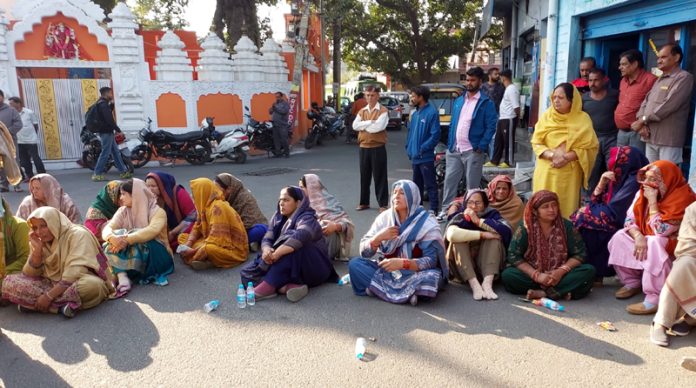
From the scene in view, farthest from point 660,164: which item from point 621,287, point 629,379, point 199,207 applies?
point 199,207

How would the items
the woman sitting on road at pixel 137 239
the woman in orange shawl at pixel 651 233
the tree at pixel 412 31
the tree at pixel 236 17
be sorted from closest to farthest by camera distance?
the woman in orange shawl at pixel 651 233 → the woman sitting on road at pixel 137 239 → the tree at pixel 236 17 → the tree at pixel 412 31

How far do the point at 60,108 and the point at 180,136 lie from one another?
8.15 feet

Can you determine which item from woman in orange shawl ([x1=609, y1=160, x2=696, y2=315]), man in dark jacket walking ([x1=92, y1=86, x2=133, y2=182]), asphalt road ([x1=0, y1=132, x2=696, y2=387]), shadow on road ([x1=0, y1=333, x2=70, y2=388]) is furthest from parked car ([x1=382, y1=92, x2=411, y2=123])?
shadow on road ([x1=0, y1=333, x2=70, y2=388])

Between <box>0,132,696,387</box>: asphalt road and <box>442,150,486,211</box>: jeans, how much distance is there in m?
2.05

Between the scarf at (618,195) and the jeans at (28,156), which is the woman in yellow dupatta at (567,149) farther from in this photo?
the jeans at (28,156)

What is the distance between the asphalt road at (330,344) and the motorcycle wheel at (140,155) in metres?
7.19

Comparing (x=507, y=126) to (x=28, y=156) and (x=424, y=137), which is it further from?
(x=28, y=156)

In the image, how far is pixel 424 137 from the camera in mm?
6168

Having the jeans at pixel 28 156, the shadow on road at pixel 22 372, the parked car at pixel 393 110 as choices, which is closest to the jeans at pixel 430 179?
the shadow on road at pixel 22 372

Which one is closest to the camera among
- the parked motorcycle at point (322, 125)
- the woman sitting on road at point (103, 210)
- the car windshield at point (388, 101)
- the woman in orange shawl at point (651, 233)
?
the woman in orange shawl at point (651, 233)

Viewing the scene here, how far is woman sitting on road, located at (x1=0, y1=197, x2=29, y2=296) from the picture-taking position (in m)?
4.05

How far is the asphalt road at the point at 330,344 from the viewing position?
2951 mm

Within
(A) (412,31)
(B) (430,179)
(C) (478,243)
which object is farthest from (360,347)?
(A) (412,31)

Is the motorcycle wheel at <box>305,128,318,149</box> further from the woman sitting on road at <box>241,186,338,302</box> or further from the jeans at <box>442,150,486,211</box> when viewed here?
the woman sitting on road at <box>241,186,338,302</box>
